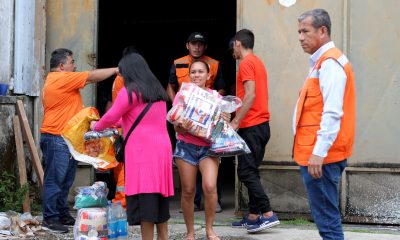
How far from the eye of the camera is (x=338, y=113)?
399 cm

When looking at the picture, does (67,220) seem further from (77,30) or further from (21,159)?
(77,30)

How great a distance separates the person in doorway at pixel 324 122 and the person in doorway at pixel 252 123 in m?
1.85

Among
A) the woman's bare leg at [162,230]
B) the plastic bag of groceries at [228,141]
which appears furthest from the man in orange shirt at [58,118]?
the woman's bare leg at [162,230]

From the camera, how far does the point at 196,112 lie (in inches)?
212

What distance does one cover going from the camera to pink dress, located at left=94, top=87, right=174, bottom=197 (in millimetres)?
4887

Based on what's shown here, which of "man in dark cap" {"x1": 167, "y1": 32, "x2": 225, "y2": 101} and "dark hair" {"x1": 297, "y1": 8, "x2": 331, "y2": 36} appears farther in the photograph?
"man in dark cap" {"x1": 167, "y1": 32, "x2": 225, "y2": 101}

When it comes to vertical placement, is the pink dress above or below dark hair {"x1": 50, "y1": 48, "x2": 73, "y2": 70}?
below

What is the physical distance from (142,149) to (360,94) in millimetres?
2787

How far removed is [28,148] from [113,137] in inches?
81.9

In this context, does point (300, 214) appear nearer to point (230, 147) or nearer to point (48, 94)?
point (230, 147)

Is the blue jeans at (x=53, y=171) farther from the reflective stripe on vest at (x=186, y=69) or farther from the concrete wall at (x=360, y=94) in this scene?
the concrete wall at (x=360, y=94)

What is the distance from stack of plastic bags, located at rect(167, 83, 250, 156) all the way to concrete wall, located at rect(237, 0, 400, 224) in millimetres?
1365

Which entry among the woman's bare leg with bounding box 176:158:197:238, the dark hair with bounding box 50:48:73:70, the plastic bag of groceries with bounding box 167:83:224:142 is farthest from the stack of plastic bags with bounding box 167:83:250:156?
the dark hair with bounding box 50:48:73:70

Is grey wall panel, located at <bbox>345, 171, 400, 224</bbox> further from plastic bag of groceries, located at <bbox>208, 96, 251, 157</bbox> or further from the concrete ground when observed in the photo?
plastic bag of groceries, located at <bbox>208, 96, 251, 157</bbox>
